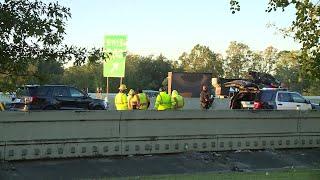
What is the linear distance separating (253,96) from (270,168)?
1366 cm

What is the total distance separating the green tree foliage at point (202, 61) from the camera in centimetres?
11819

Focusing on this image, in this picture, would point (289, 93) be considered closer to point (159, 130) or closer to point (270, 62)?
point (159, 130)

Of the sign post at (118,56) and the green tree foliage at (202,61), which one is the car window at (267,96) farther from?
the green tree foliage at (202,61)

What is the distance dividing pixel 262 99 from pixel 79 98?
779 cm

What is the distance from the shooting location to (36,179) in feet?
29.9

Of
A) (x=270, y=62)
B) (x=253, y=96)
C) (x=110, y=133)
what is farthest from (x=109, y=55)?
(x=270, y=62)

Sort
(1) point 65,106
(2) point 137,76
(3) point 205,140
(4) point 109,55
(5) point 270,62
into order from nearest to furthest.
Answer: (4) point 109,55, (3) point 205,140, (1) point 65,106, (2) point 137,76, (5) point 270,62

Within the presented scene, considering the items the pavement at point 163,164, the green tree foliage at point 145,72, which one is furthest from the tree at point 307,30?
the green tree foliage at point 145,72

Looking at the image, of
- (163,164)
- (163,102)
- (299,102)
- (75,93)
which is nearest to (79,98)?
(75,93)

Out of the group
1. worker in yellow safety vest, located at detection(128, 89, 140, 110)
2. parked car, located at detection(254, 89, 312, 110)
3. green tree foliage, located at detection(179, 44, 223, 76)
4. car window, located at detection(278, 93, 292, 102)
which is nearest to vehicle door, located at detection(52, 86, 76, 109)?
worker in yellow safety vest, located at detection(128, 89, 140, 110)

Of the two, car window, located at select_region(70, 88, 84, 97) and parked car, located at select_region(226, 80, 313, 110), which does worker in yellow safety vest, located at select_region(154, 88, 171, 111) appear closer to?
car window, located at select_region(70, 88, 84, 97)

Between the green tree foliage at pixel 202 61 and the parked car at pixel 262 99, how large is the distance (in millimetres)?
90852

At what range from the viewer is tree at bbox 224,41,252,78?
121 m

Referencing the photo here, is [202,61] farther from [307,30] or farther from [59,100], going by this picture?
[307,30]
